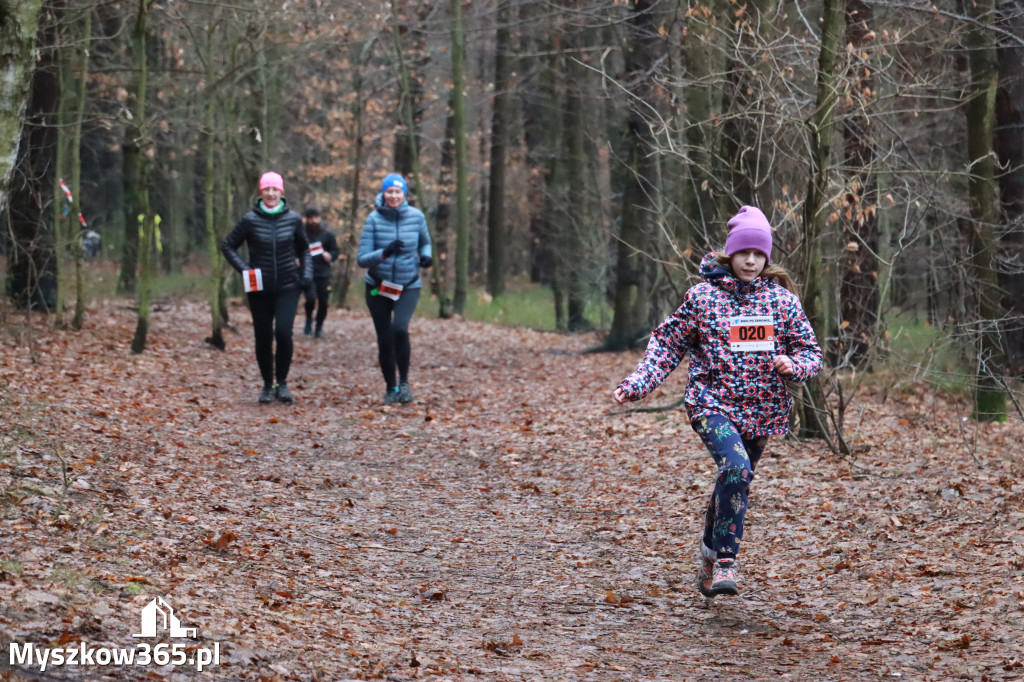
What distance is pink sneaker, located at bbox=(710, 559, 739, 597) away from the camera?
226 inches

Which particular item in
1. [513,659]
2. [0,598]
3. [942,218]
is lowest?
[513,659]

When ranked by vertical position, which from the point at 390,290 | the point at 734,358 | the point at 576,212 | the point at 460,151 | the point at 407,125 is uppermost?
the point at 407,125

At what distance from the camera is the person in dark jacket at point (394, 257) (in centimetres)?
1175

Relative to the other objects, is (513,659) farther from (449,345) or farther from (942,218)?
(449,345)

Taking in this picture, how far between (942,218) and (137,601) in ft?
41.7

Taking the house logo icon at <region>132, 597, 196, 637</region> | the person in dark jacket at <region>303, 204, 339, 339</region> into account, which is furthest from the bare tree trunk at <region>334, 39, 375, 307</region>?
the house logo icon at <region>132, 597, 196, 637</region>

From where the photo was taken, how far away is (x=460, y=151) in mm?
25422

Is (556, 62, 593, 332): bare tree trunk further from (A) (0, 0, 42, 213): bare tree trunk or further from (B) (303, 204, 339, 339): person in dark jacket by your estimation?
(A) (0, 0, 42, 213): bare tree trunk

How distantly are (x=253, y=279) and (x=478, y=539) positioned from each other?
5.17 meters

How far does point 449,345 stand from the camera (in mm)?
19672

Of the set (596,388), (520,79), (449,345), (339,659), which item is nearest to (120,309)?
(449,345)

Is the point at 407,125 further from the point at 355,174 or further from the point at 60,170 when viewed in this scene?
the point at 60,170

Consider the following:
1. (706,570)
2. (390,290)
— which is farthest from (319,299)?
(706,570)

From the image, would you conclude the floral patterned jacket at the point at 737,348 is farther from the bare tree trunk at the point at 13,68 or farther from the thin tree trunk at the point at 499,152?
the thin tree trunk at the point at 499,152
